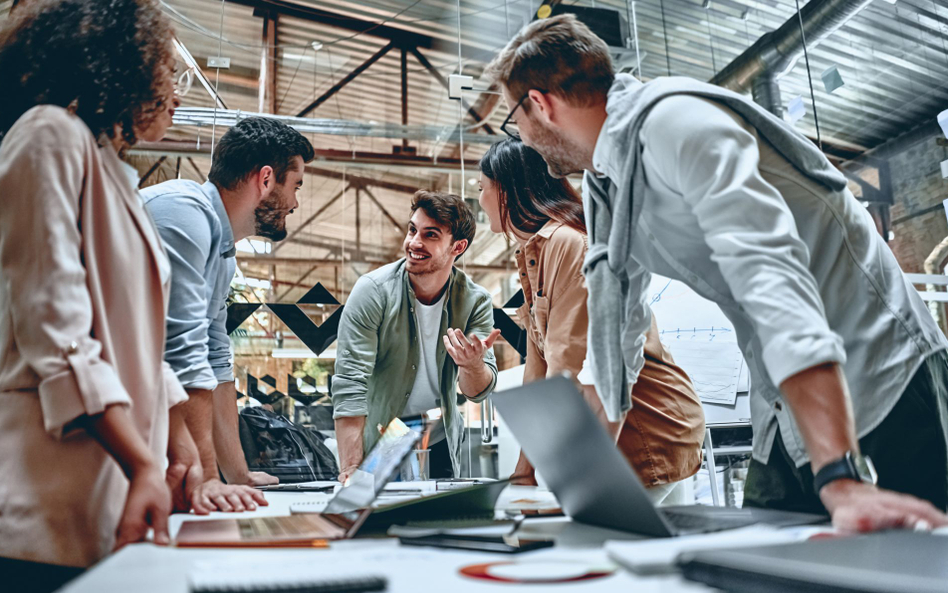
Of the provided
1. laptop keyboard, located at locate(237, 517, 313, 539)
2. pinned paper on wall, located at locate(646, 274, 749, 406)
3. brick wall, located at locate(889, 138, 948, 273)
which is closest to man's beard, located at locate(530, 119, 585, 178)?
laptop keyboard, located at locate(237, 517, 313, 539)

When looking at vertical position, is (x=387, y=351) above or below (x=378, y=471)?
above

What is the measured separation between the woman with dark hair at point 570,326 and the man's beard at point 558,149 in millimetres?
315

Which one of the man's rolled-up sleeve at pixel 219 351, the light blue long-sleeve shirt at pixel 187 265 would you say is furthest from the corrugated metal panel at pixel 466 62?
the light blue long-sleeve shirt at pixel 187 265

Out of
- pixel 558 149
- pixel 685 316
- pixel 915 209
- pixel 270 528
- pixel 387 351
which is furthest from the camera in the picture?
pixel 915 209

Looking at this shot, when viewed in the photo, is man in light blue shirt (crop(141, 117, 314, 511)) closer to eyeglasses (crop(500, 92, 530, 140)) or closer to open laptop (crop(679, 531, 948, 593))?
eyeglasses (crop(500, 92, 530, 140))

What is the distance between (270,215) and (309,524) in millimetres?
1374

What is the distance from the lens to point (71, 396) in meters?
0.71

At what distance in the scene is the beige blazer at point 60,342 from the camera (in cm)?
71

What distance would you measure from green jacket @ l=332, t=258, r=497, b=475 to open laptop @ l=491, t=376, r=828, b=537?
155 centimetres

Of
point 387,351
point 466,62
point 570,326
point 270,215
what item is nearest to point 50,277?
point 570,326

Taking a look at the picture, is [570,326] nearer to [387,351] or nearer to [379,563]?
[379,563]

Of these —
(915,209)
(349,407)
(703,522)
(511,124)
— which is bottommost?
(703,522)

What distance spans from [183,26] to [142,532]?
14.5 ft

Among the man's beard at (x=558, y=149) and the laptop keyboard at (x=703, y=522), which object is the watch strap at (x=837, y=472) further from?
the man's beard at (x=558, y=149)
